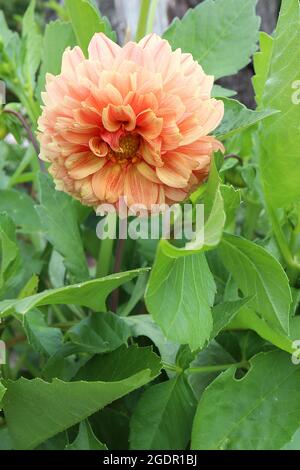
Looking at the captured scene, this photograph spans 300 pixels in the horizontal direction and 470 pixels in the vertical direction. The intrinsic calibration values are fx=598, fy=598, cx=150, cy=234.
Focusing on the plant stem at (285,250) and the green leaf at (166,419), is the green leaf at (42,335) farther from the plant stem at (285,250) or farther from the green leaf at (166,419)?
the plant stem at (285,250)

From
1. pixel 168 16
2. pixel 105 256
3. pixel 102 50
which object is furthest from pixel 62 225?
pixel 168 16

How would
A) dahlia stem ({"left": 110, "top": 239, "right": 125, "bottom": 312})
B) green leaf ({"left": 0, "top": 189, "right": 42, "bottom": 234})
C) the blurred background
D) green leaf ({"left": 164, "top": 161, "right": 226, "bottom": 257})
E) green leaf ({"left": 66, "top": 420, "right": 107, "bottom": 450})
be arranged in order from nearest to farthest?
green leaf ({"left": 164, "top": 161, "right": 226, "bottom": 257})
green leaf ({"left": 66, "top": 420, "right": 107, "bottom": 450})
dahlia stem ({"left": 110, "top": 239, "right": 125, "bottom": 312})
green leaf ({"left": 0, "top": 189, "right": 42, "bottom": 234})
the blurred background

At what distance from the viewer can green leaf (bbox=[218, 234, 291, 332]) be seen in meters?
0.37

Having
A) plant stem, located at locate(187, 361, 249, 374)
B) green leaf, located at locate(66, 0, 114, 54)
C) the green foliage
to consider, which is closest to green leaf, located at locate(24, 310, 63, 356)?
the green foliage

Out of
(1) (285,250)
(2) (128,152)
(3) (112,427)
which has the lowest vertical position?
(3) (112,427)

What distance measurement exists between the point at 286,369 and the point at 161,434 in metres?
0.10

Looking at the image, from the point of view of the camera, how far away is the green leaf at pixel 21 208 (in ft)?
2.06

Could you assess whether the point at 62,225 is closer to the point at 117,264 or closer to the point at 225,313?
the point at 117,264

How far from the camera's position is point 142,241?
559 millimetres

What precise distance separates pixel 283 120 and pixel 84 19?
170mm

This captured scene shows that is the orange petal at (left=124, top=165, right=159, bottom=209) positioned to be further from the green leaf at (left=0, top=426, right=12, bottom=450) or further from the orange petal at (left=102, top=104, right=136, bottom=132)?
the green leaf at (left=0, top=426, right=12, bottom=450)

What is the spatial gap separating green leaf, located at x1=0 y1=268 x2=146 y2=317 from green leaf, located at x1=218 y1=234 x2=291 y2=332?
0.07 meters

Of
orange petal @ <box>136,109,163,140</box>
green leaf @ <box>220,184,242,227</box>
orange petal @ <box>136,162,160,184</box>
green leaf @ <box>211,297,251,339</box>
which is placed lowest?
green leaf @ <box>211,297,251,339</box>

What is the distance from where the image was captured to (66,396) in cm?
38
